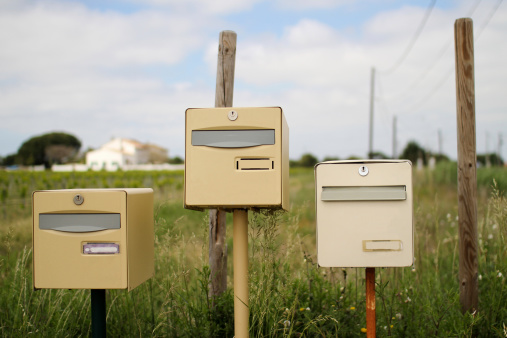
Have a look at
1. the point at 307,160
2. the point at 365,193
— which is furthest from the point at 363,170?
the point at 307,160

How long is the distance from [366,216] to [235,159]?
0.65 meters

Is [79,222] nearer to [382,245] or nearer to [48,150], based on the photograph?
[382,245]

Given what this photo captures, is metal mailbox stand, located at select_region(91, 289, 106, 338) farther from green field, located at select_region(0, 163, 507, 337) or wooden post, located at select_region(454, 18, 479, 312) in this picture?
wooden post, located at select_region(454, 18, 479, 312)

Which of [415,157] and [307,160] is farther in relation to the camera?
[307,160]

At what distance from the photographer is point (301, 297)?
2.72 m

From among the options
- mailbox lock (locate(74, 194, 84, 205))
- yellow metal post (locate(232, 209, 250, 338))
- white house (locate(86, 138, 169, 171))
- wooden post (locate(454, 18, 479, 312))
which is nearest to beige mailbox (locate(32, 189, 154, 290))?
mailbox lock (locate(74, 194, 84, 205))

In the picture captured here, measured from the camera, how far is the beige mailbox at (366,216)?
80.0 inches

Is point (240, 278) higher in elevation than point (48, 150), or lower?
lower

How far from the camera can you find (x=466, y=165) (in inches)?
114

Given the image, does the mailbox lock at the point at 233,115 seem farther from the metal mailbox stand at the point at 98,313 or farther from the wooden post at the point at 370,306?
the metal mailbox stand at the point at 98,313

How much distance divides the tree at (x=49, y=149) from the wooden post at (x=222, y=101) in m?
55.0

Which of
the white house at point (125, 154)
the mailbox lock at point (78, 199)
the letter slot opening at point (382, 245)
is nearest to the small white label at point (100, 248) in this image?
the mailbox lock at point (78, 199)

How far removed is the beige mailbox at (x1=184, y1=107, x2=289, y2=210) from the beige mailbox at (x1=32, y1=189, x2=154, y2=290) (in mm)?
362

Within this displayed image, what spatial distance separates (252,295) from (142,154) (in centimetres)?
4886
